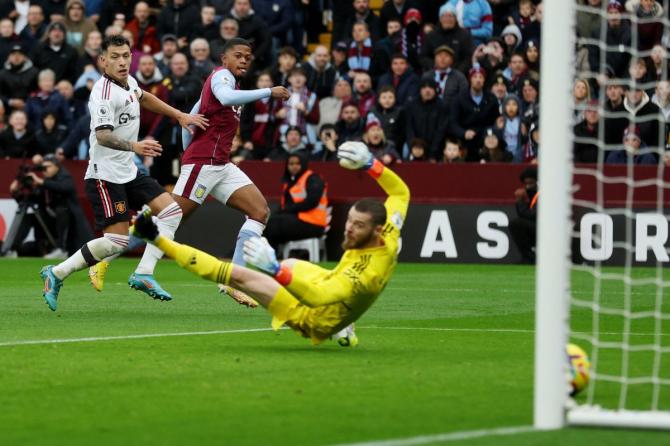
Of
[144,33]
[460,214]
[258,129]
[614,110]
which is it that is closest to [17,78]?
[144,33]

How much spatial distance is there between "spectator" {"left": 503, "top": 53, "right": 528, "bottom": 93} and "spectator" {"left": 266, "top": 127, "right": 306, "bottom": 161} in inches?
142

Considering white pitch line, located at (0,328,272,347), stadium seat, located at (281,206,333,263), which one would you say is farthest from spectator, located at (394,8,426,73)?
white pitch line, located at (0,328,272,347)

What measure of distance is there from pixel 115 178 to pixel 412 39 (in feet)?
42.3

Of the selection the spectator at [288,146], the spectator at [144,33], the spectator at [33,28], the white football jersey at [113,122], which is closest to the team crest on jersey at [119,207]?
the white football jersey at [113,122]

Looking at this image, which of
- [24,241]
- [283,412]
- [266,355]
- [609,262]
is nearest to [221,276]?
[266,355]

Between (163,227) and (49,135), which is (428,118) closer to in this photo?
(49,135)

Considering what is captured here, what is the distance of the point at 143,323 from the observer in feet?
41.8

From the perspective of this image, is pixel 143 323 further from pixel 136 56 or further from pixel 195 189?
pixel 136 56

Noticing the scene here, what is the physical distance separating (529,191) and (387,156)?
7.91 feet

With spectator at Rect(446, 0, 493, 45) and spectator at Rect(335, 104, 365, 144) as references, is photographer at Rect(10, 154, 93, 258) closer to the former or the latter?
spectator at Rect(335, 104, 365, 144)

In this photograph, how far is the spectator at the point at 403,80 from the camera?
24984mm

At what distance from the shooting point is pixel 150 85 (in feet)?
82.9

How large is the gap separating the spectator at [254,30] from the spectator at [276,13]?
805 millimetres

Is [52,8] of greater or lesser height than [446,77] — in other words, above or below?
above
